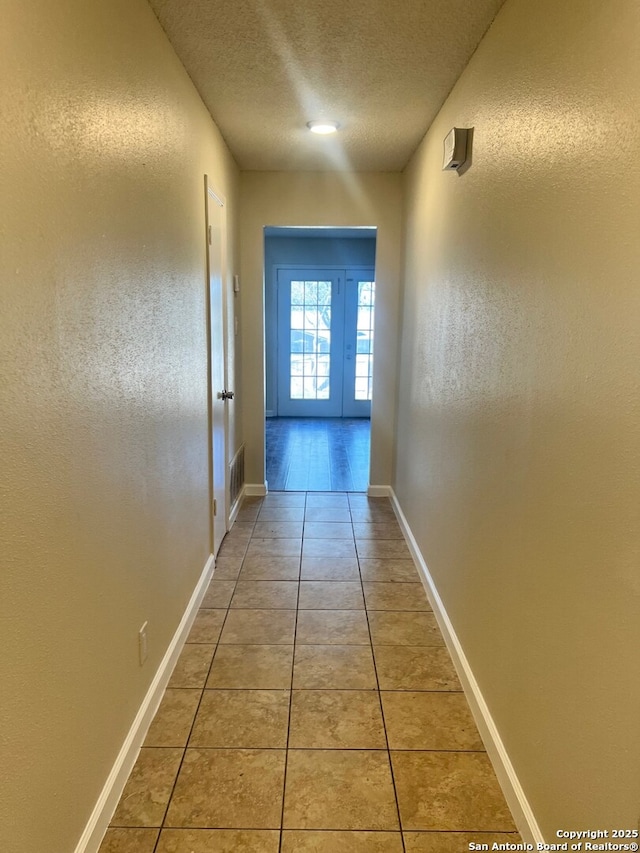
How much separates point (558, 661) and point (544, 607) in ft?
0.43

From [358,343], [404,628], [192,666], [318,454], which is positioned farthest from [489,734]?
[358,343]

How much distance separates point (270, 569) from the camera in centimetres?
314

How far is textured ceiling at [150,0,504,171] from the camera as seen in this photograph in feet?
6.00

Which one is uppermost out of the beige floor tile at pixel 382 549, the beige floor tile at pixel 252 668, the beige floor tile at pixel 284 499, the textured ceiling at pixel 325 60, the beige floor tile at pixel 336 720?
the textured ceiling at pixel 325 60

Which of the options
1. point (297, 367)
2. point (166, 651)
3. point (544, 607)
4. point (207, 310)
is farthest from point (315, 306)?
point (544, 607)

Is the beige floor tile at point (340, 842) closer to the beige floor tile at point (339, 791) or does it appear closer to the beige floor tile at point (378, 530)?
the beige floor tile at point (339, 791)

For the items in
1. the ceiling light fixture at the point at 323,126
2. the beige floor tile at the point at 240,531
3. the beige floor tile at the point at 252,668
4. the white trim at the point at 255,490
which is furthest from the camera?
the white trim at the point at 255,490

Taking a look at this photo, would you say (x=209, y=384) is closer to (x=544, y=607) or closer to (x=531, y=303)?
(x=531, y=303)

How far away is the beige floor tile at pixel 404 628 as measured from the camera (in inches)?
96.3

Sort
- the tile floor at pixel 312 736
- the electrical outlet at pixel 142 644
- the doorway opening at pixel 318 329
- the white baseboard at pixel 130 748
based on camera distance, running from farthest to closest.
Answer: the doorway opening at pixel 318 329
the electrical outlet at pixel 142 644
the tile floor at pixel 312 736
the white baseboard at pixel 130 748

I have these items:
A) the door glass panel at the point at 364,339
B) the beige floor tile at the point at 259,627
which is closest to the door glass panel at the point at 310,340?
the door glass panel at the point at 364,339

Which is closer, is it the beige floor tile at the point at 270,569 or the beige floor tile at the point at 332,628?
the beige floor tile at the point at 332,628

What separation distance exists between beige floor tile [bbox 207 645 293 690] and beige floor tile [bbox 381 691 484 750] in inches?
17.1

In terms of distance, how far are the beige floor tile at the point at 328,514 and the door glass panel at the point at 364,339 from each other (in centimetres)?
395
